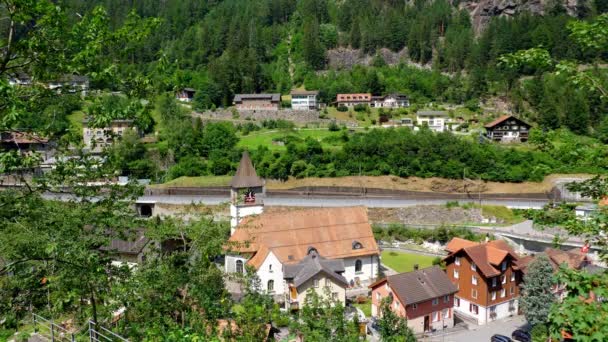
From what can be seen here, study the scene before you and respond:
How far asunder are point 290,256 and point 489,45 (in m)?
56.4

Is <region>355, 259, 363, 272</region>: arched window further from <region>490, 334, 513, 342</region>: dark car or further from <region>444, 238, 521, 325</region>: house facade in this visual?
<region>490, 334, 513, 342</region>: dark car

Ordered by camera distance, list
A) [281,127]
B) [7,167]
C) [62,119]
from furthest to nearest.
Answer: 1. [281,127]
2. [62,119]
3. [7,167]

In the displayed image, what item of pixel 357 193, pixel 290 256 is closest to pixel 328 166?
pixel 357 193

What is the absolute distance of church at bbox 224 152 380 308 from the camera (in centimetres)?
2123

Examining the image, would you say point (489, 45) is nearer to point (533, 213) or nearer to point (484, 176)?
point (484, 176)

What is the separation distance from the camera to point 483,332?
19750 millimetres

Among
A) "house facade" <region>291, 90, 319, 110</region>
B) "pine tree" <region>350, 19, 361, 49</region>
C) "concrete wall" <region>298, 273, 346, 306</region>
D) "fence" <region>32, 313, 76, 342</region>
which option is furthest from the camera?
"pine tree" <region>350, 19, 361, 49</region>

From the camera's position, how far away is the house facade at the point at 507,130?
4853 cm

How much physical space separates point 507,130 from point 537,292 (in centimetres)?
3309

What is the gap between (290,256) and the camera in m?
22.8

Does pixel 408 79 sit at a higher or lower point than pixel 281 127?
Result: higher

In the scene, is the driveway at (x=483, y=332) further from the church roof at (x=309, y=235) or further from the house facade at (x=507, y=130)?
the house facade at (x=507, y=130)

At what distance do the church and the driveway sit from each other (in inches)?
170

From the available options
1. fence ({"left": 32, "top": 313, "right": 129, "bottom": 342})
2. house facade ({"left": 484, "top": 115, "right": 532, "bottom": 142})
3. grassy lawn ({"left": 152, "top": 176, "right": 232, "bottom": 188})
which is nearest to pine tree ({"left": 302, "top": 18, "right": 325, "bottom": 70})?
house facade ({"left": 484, "top": 115, "right": 532, "bottom": 142})
